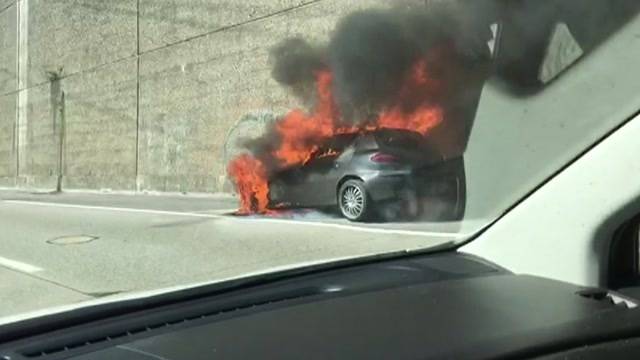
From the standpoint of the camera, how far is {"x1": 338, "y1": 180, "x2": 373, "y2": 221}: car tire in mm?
7566

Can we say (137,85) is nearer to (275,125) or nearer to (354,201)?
(275,125)

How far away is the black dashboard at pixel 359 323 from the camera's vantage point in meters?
1.92

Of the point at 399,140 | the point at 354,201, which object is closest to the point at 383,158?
the point at 354,201

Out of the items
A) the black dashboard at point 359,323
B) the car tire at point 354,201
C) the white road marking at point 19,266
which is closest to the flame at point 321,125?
the car tire at point 354,201

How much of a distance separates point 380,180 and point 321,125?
687 cm

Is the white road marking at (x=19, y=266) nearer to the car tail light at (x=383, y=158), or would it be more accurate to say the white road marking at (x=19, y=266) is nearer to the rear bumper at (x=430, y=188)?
the rear bumper at (x=430, y=188)

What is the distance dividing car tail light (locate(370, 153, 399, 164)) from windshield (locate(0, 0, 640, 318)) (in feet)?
0.12

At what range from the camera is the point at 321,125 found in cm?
1509

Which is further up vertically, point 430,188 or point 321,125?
point 321,125

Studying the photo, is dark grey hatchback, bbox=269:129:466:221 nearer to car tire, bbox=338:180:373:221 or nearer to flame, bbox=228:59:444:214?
car tire, bbox=338:180:373:221

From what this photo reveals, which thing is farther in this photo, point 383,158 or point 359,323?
point 383,158

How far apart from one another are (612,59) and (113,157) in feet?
73.9

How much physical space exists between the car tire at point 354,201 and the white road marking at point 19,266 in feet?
8.98

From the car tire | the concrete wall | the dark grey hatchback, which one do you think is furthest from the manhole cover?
the concrete wall
